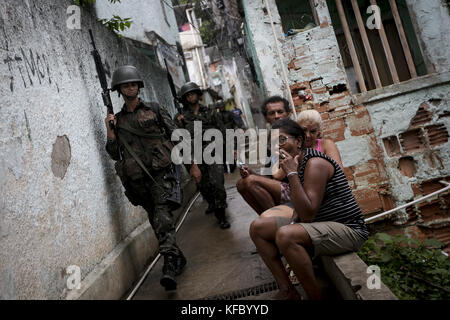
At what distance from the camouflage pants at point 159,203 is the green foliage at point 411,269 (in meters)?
1.76

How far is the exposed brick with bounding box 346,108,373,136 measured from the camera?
432 cm

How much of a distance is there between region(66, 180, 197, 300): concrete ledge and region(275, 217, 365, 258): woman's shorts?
5.59 ft

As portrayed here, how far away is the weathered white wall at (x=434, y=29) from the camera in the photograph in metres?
4.26

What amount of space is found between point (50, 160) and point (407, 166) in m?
4.10

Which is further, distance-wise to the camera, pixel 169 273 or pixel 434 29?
pixel 434 29

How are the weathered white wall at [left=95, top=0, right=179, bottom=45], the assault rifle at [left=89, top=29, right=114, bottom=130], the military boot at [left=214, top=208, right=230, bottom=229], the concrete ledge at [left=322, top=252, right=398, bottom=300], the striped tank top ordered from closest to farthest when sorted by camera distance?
1. the concrete ledge at [left=322, top=252, right=398, bottom=300]
2. the striped tank top
3. the assault rifle at [left=89, top=29, right=114, bottom=130]
4. the military boot at [left=214, top=208, right=230, bottom=229]
5. the weathered white wall at [left=95, top=0, right=179, bottom=45]

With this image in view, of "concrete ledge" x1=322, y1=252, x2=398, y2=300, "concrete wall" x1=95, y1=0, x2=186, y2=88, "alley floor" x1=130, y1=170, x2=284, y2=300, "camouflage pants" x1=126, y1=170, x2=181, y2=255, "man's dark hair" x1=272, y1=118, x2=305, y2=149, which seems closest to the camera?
"concrete ledge" x1=322, y1=252, x2=398, y2=300

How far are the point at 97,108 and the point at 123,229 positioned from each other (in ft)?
4.54

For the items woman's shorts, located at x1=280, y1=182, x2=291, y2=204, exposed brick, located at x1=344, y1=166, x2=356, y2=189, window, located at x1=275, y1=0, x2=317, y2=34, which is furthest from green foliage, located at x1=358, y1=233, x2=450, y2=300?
window, located at x1=275, y1=0, x2=317, y2=34

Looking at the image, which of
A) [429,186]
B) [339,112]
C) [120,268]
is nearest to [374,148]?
[339,112]

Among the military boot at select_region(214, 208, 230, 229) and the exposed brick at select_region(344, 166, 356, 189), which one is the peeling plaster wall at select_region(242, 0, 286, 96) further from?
the military boot at select_region(214, 208, 230, 229)

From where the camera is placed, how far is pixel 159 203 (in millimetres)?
3371

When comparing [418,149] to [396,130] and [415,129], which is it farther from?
[396,130]
